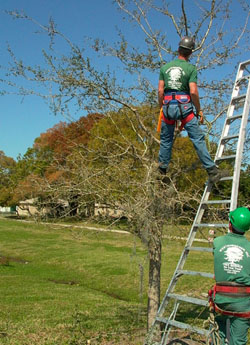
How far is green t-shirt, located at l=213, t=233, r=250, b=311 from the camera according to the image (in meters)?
4.01

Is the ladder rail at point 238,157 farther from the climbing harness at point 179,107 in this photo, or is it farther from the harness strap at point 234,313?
the harness strap at point 234,313

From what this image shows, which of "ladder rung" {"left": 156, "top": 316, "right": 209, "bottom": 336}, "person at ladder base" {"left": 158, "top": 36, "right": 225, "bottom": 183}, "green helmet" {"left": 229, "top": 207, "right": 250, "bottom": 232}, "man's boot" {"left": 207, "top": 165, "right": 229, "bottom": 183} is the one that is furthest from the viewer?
"person at ladder base" {"left": 158, "top": 36, "right": 225, "bottom": 183}

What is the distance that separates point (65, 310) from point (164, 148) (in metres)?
7.72

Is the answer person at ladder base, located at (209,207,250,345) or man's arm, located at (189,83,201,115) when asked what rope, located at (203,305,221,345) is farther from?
man's arm, located at (189,83,201,115)

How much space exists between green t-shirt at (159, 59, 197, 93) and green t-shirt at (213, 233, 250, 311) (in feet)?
7.55

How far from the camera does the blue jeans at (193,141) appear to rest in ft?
17.8

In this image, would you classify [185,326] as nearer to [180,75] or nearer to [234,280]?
[234,280]

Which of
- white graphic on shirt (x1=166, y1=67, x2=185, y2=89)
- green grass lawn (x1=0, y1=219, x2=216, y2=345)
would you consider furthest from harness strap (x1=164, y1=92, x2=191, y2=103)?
green grass lawn (x1=0, y1=219, x2=216, y2=345)

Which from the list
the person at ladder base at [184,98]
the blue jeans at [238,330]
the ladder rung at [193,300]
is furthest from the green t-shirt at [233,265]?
the person at ladder base at [184,98]

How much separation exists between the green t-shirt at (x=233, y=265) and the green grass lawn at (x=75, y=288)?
6.18ft

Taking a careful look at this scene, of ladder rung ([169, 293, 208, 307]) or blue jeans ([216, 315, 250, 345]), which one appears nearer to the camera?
blue jeans ([216, 315, 250, 345])

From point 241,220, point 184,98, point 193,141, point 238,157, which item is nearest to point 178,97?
point 184,98

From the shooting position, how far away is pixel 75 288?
1622 centimetres

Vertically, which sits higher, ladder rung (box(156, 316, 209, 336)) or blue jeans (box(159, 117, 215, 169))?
blue jeans (box(159, 117, 215, 169))
